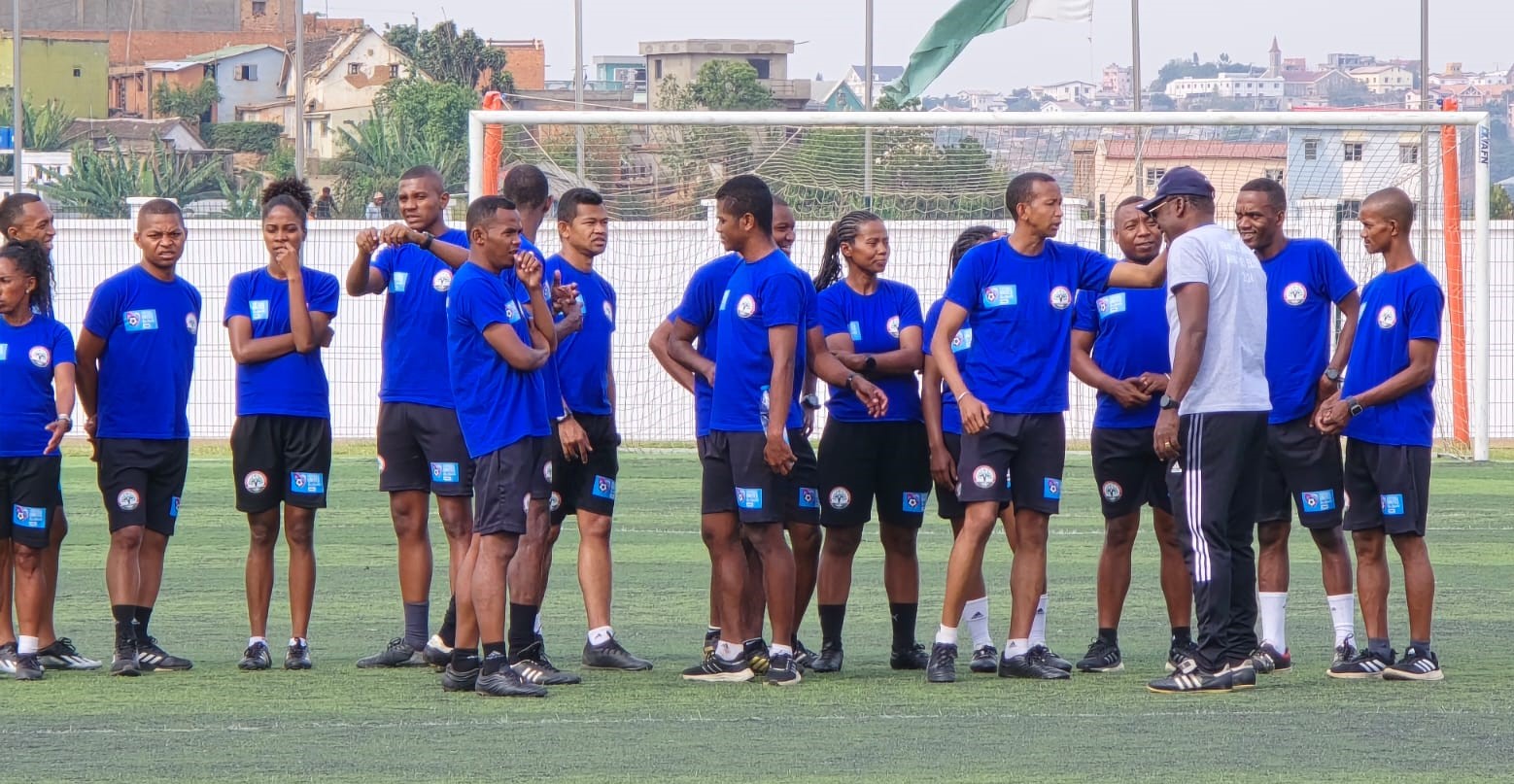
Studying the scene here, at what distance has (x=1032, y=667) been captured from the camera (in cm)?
731

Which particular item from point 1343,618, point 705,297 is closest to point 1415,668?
point 1343,618

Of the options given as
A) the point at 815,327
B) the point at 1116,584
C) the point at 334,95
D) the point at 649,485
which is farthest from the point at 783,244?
the point at 334,95

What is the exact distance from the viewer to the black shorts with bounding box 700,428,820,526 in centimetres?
723

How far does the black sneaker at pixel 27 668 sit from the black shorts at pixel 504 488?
2.02m

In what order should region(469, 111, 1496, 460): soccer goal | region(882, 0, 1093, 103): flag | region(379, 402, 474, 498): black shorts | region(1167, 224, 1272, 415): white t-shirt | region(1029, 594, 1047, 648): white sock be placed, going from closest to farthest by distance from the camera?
1. region(1167, 224, 1272, 415): white t-shirt
2. region(1029, 594, 1047, 648): white sock
3. region(379, 402, 474, 498): black shorts
4. region(469, 111, 1496, 460): soccer goal
5. region(882, 0, 1093, 103): flag

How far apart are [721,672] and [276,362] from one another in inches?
92.9

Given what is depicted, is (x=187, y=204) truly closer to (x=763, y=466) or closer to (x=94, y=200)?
(x=94, y=200)

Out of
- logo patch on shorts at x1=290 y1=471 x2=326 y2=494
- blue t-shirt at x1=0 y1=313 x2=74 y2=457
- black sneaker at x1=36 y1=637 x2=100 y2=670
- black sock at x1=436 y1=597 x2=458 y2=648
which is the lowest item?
black sneaker at x1=36 y1=637 x2=100 y2=670

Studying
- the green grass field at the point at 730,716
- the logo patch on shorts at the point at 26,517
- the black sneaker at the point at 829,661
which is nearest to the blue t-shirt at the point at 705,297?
the black sneaker at the point at 829,661

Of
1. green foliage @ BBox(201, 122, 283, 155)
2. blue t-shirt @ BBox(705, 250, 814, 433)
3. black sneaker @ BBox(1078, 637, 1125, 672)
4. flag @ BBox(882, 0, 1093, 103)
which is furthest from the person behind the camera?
green foliage @ BBox(201, 122, 283, 155)

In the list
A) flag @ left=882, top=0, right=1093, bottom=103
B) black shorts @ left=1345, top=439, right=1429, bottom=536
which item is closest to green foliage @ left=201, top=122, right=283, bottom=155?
flag @ left=882, top=0, right=1093, bottom=103

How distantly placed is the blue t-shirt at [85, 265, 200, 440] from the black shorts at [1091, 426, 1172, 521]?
4039mm

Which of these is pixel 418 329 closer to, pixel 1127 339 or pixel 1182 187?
pixel 1127 339

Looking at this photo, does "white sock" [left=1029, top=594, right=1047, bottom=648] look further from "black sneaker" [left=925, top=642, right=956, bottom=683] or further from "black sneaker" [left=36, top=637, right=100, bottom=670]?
"black sneaker" [left=36, top=637, right=100, bottom=670]
